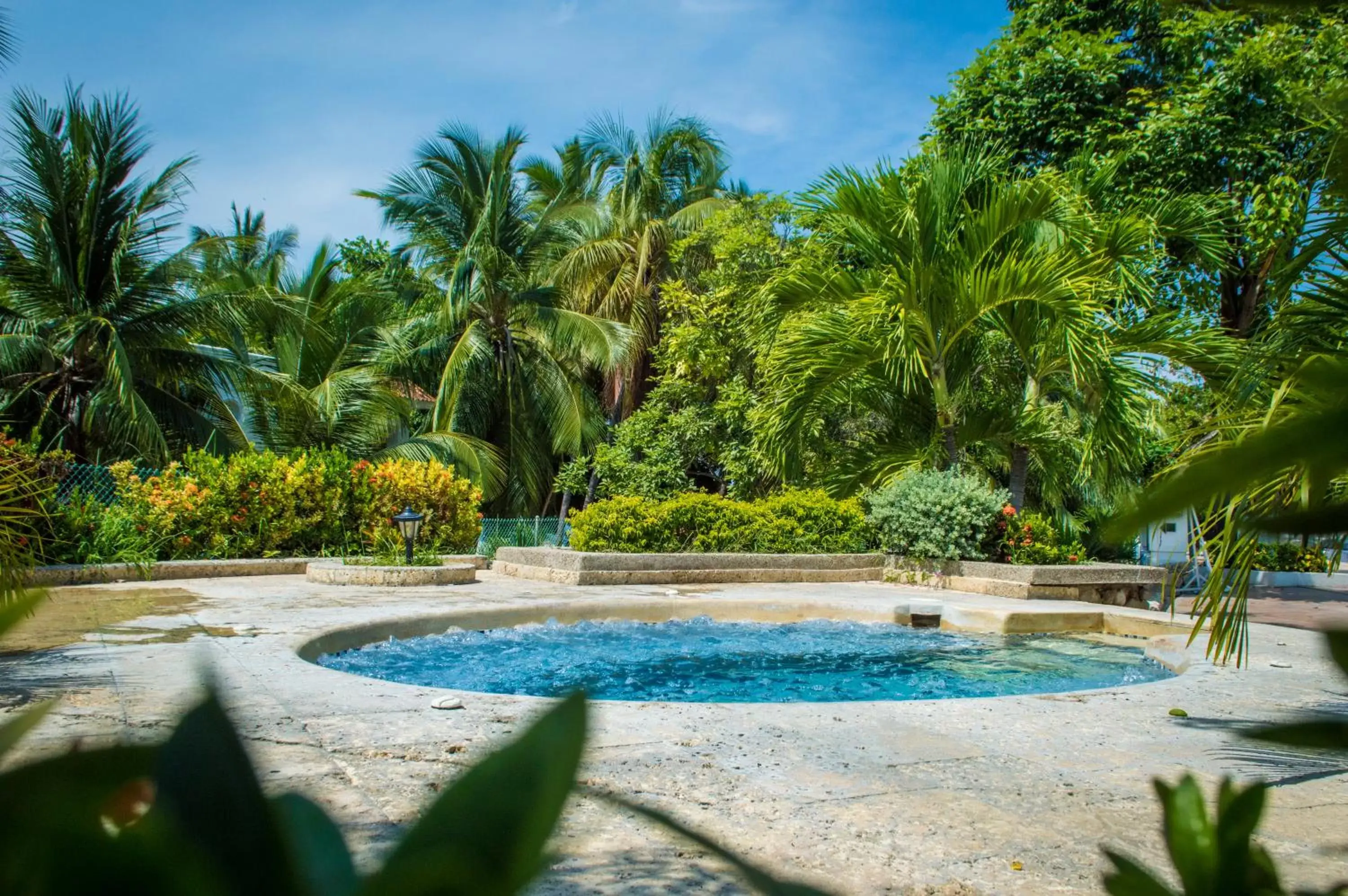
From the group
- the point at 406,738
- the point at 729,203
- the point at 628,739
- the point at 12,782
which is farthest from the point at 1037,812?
the point at 729,203

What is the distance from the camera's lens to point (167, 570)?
10.9 meters

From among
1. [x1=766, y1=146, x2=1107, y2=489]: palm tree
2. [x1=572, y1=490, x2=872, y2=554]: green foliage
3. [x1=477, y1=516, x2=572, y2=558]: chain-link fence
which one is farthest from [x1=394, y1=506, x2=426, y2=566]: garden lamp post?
[x1=766, y1=146, x2=1107, y2=489]: palm tree

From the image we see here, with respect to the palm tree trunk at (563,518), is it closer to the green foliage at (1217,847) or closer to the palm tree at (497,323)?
the palm tree at (497,323)

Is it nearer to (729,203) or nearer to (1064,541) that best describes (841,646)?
(1064,541)

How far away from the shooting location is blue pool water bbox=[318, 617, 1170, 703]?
7059 millimetres

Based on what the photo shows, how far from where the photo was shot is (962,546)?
12477mm

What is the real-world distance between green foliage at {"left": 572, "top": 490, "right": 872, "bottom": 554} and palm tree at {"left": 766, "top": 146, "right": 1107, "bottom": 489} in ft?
3.44

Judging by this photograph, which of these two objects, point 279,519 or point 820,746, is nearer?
point 820,746

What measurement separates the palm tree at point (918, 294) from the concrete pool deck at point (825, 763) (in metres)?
6.97

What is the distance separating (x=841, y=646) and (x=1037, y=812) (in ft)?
18.8

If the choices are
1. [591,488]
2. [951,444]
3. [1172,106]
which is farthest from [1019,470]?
[591,488]

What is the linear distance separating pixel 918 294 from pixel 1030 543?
357 cm

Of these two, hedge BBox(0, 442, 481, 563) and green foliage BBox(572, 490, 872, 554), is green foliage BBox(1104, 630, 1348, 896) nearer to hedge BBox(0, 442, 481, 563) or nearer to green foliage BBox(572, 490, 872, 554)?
hedge BBox(0, 442, 481, 563)

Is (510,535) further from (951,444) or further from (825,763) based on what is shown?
(825,763)
